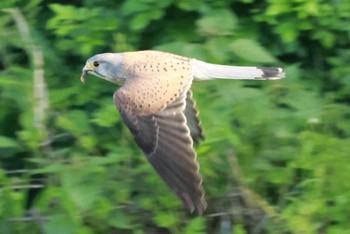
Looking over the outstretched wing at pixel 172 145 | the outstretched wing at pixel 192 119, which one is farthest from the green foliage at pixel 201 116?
the outstretched wing at pixel 172 145

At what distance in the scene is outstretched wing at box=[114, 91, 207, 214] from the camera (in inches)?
227

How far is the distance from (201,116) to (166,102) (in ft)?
0.64

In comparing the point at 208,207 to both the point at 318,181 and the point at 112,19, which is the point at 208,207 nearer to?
the point at 318,181

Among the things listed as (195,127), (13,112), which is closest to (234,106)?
(195,127)

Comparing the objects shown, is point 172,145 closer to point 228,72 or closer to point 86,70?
point 228,72

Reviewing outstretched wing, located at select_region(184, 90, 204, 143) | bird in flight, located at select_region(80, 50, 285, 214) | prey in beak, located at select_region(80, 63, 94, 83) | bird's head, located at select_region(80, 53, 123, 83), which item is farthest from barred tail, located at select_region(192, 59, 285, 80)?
prey in beak, located at select_region(80, 63, 94, 83)

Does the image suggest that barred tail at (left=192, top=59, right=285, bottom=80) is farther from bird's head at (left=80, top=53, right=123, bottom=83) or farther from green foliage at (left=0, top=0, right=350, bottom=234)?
bird's head at (left=80, top=53, right=123, bottom=83)

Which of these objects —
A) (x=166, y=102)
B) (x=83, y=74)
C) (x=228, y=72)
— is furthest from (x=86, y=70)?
(x=228, y=72)

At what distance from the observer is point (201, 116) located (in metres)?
6.21

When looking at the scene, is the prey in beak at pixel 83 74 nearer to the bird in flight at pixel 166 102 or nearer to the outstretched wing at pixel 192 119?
the bird in flight at pixel 166 102

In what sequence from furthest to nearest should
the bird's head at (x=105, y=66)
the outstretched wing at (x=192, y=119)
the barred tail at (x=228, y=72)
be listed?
the bird's head at (x=105, y=66) → the barred tail at (x=228, y=72) → the outstretched wing at (x=192, y=119)

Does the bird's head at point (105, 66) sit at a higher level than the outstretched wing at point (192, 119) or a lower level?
higher

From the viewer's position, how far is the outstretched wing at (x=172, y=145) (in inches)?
227

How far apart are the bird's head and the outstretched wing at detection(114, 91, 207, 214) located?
18.0 inches
